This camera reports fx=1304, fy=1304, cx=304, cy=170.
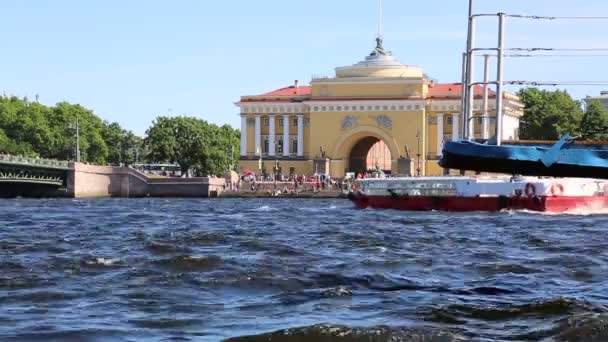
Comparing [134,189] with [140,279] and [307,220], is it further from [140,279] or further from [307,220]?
[140,279]

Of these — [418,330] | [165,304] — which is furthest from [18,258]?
[418,330]

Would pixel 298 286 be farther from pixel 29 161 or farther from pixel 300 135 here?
pixel 300 135

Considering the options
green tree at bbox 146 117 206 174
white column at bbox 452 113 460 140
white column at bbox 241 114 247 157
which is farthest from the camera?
green tree at bbox 146 117 206 174

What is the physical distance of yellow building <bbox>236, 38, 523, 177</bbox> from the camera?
105 metres

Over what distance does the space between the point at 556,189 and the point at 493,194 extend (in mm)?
3191

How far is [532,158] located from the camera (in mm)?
17688

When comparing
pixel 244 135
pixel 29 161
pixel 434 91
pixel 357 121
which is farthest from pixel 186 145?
pixel 29 161

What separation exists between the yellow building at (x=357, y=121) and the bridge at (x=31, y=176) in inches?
875

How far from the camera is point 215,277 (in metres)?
22.9

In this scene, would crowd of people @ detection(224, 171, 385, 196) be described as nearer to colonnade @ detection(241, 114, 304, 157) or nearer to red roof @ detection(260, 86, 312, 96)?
colonnade @ detection(241, 114, 304, 157)

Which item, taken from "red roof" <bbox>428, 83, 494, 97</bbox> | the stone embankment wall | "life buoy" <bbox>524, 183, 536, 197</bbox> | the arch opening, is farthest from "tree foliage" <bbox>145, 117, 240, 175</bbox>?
"life buoy" <bbox>524, 183, 536, 197</bbox>

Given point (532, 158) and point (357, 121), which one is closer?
point (532, 158)

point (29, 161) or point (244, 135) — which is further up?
point (244, 135)

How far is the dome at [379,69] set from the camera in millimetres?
107425
